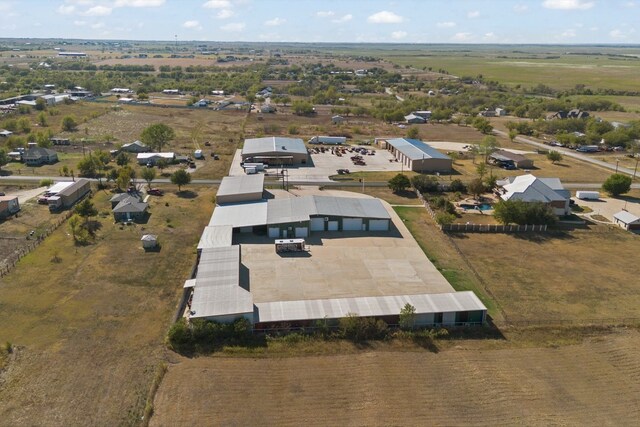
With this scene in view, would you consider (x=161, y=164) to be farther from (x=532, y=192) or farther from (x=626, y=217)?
(x=626, y=217)

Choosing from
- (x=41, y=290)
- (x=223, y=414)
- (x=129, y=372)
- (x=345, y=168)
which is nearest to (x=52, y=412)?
(x=129, y=372)

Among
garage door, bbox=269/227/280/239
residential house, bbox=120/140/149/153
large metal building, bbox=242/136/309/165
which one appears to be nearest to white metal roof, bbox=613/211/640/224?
garage door, bbox=269/227/280/239

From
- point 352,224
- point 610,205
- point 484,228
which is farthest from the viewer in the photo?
point 610,205

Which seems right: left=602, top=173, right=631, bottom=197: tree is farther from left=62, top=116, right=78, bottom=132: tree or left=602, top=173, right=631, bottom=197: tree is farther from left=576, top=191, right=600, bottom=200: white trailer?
left=62, top=116, right=78, bottom=132: tree

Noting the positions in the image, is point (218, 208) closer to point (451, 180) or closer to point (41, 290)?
point (41, 290)

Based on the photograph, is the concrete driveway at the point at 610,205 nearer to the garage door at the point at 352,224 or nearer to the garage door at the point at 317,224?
the garage door at the point at 352,224

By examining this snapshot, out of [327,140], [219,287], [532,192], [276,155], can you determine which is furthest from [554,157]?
[219,287]

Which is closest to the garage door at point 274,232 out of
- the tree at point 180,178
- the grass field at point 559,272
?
the grass field at point 559,272
